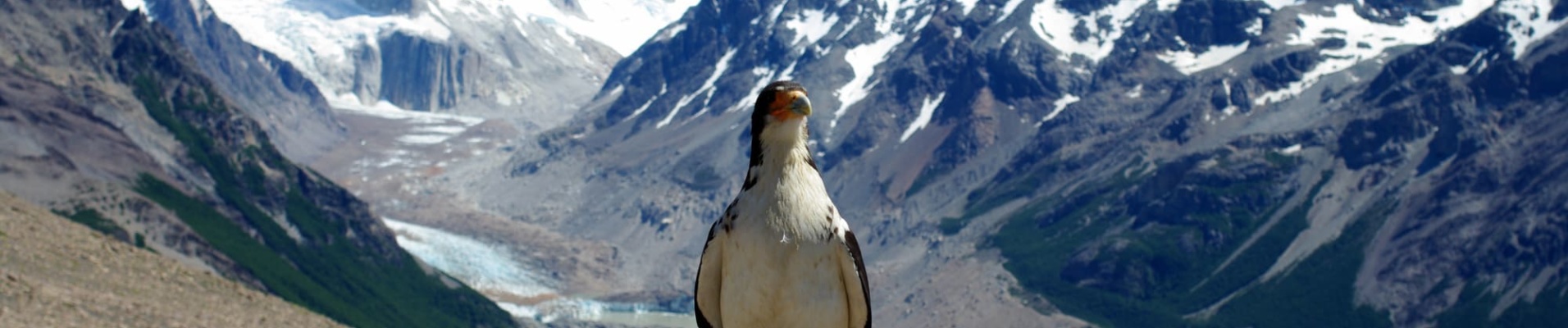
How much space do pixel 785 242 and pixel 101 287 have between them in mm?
125133

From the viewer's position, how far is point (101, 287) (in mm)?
139625

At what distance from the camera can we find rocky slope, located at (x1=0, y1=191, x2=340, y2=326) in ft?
399

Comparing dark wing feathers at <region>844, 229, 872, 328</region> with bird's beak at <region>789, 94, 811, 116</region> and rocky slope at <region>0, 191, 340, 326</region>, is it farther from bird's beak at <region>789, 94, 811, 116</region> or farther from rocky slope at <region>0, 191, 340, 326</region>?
rocky slope at <region>0, 191, 340, 326</region>

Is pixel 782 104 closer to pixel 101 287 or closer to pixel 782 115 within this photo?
pixel 782 115

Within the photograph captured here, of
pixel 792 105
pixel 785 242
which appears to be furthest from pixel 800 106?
pixel 785 242

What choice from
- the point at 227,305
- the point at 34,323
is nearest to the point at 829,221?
the point at 34,323

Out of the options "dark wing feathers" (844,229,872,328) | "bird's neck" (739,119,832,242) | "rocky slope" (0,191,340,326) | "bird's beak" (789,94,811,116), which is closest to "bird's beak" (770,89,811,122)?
"bird's beak" (789,94,811,116)

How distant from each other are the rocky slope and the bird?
95.0 m

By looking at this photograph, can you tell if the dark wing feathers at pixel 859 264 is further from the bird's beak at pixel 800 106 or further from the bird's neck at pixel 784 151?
the bird's beak at pixel 800 106

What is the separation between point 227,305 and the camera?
480 ft

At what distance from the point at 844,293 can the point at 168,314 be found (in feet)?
393

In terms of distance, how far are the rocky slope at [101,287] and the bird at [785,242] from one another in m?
95.0

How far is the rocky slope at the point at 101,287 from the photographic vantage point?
121688 mm

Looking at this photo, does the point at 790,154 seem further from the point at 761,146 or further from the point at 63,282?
the point at 63,282
